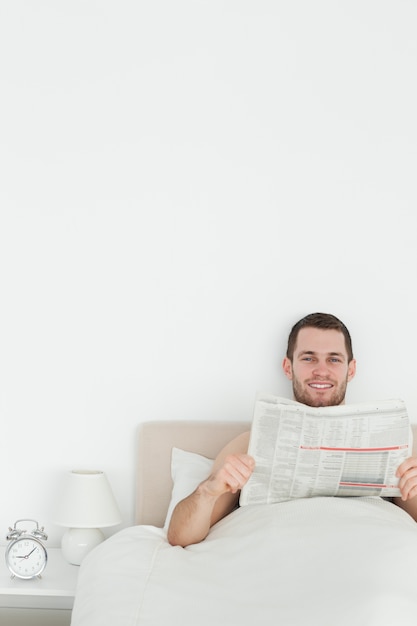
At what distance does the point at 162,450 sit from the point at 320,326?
1.97 ft

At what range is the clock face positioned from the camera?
235 centimetres

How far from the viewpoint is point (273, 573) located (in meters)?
1.83

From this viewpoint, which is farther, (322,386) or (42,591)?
(322,386)

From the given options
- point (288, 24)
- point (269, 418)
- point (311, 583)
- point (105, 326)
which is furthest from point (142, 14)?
point (311, 583)

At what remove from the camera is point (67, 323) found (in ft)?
8.84

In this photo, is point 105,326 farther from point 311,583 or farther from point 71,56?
point 311,583

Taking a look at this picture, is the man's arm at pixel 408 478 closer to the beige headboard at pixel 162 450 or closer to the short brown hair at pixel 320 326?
the short brown hair at pixel 320 326

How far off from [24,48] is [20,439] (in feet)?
4.04

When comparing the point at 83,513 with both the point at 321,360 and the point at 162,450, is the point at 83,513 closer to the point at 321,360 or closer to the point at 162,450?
the point at 162,450

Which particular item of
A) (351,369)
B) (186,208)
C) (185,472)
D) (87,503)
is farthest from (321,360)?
(87,503)

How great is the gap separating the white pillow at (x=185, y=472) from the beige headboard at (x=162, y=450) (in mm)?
31

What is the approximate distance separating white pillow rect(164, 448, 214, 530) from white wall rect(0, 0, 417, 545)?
17 cm

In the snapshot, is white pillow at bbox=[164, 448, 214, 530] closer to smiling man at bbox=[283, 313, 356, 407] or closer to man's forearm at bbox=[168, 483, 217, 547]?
man's forearm at bbox=[168, 483, 217, 547]

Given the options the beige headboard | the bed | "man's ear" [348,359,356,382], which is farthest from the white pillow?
"man's ear" [348,359,356,382]
